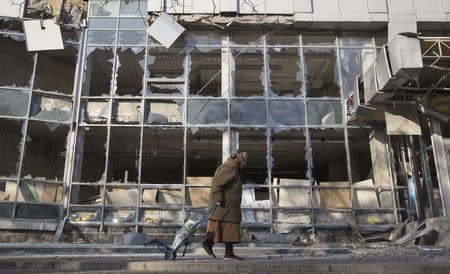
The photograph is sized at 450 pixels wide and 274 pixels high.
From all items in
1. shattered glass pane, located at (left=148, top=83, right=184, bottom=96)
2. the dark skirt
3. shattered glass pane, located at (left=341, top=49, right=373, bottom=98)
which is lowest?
the dark skirt

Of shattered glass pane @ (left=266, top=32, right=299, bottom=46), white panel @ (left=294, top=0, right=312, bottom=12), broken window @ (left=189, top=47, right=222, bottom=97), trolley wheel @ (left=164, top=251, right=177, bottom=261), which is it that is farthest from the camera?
shattered glass pane @ (left=266, top=32, right=299, bottom=46)

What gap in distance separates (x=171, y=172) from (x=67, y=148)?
6.79m

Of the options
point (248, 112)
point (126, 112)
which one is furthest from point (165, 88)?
point (248, 112)

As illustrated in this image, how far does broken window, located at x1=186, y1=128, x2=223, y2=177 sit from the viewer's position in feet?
49.3

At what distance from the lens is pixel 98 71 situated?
16.0 meters

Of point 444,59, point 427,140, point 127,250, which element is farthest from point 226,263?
point 427,140

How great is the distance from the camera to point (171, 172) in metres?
20.3

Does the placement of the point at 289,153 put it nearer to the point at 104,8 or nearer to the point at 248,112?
the point at 248,112

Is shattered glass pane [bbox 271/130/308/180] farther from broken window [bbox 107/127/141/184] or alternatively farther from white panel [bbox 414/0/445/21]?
white panel [bbox 414/0/445/21]

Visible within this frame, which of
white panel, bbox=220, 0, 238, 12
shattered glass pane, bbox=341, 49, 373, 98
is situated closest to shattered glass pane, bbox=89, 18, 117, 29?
white panel, bbox=220, 0, 238, 12

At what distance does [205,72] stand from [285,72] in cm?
284

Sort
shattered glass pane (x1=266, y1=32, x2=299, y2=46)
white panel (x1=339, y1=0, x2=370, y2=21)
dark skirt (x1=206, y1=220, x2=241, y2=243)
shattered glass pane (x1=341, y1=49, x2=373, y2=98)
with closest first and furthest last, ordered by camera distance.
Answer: dark skirt (x1=206, y1=220, x2=241, y2=243) → shattered glass pane (x1=341, y1=49, x2=373, y2=98) → white panel (x1=339, y1=0, x2=370, y2=21) → shattered glass pane (x1=266, y1=32, x2=299, y2=46)

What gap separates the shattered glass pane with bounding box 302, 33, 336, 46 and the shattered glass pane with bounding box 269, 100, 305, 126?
7.04ft

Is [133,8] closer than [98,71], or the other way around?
[133,8]
